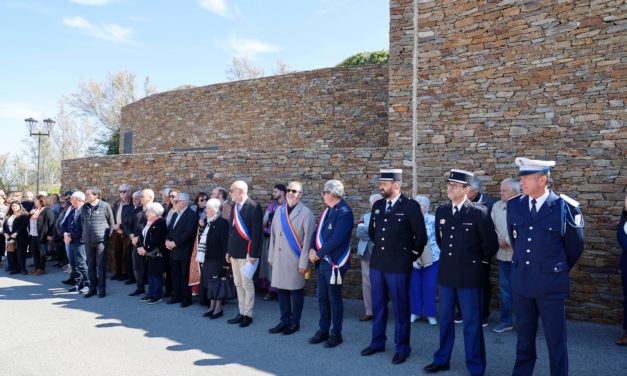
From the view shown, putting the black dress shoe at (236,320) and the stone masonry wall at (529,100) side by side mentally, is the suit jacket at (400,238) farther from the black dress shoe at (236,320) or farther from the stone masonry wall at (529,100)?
the stone masonry wall at (529,100)

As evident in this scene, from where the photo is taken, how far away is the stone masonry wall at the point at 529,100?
5785 millimetres

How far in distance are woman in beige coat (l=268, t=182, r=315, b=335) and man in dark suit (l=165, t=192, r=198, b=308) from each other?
1.82 meters

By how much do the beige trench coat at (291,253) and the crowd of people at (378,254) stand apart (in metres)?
0.01

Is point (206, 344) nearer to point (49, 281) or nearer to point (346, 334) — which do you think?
point (346, 334)

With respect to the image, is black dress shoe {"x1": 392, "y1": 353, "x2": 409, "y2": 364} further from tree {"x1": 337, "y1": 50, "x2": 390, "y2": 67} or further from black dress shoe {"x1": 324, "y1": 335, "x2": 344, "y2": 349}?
tree {"x1": 337, "y1": 50, "x2": 390, "y2": 67}

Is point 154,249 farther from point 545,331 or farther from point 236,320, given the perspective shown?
point 545,331

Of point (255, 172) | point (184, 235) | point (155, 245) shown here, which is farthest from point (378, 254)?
point (255, 172)

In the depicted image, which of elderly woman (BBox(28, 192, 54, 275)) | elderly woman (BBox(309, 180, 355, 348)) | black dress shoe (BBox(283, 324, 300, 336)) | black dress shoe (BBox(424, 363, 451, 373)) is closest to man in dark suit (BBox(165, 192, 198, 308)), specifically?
black dress shoe (BBox(283, 324, 300, 336))

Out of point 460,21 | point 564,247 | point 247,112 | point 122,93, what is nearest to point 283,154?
point 460,21

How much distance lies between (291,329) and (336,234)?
1.35 meters

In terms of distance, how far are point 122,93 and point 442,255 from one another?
1210 inches

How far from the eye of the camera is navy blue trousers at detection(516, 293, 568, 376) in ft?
11.2

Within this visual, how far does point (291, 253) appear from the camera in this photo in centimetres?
542

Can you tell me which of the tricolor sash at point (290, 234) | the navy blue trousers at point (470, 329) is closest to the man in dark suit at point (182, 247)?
the tricolor sash at point (290, 234)
